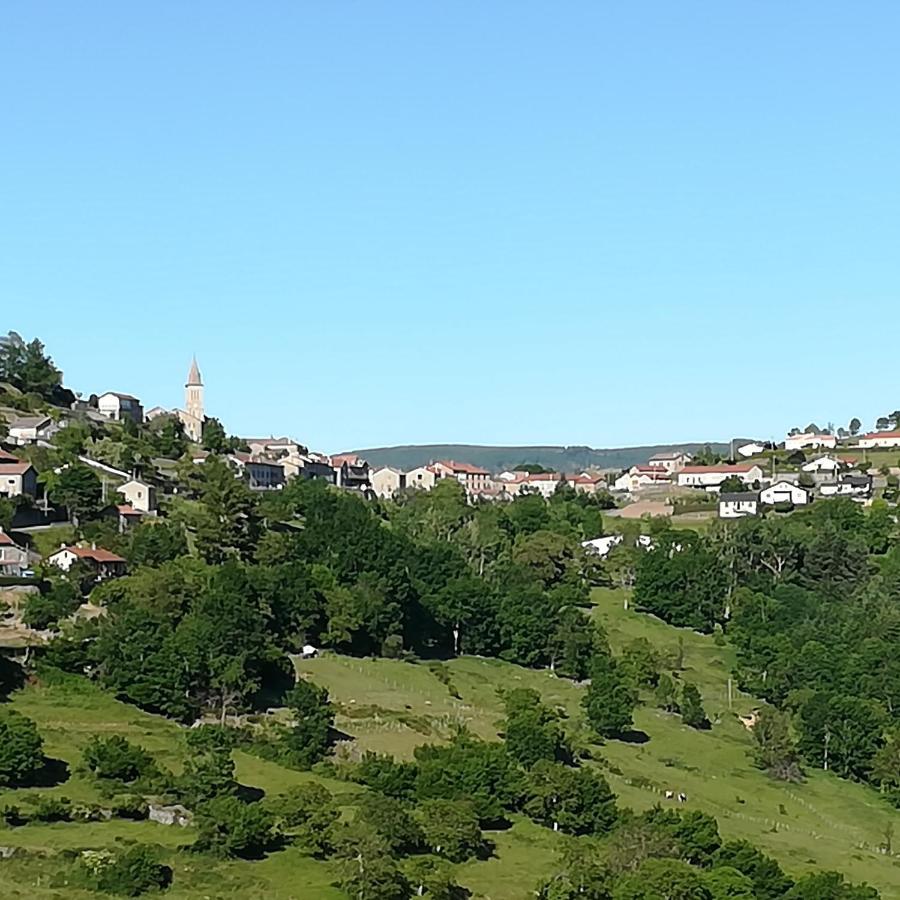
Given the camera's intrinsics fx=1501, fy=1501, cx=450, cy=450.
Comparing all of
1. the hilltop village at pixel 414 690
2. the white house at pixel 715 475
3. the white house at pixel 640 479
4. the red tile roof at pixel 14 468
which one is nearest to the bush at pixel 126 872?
the hilltop village at pixel 414 690

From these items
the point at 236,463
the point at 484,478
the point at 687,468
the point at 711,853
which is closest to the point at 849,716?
the point at 711,853

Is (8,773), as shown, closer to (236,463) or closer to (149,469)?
(149,469)

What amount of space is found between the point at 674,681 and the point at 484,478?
8288cm

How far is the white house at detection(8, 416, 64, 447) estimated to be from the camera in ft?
280

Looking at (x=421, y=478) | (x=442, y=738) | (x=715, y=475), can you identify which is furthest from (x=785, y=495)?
(x=442, y=738)

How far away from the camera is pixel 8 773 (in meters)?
42.5

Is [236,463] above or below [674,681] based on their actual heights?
above

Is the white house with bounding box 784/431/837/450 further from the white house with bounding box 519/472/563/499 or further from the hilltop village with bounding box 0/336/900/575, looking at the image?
the white house with bounding box 519/472/563/499

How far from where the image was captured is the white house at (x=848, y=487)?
11888cm

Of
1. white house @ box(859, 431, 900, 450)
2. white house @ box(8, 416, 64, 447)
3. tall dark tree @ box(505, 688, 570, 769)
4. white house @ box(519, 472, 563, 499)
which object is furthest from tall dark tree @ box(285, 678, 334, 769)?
white house @ box(859, 431, 900, 450)

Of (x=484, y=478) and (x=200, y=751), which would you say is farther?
(x=484, y=478)

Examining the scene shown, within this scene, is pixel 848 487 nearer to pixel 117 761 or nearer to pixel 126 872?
pixel 117 761

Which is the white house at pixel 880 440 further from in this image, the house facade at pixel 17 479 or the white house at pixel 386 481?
the house facade at pixel 17 479

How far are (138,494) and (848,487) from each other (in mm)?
64631
